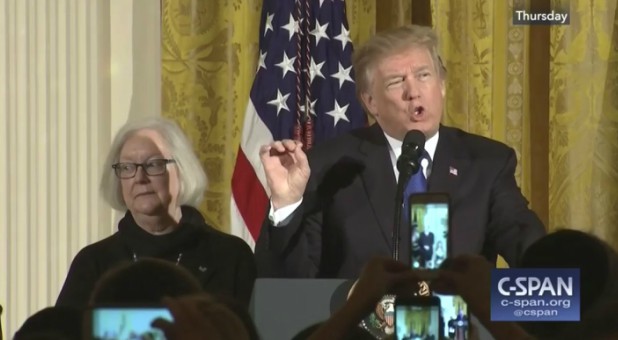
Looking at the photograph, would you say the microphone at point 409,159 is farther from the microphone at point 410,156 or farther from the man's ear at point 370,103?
the man's ear at point 370,103

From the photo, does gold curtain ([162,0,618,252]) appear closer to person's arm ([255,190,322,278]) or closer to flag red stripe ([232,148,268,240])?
flag red stripe ([232,148,268,240])

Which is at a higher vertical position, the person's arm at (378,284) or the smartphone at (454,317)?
the person's arm at (378,284)

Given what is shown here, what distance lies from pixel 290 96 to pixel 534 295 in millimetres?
2443

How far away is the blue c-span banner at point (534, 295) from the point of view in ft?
6.75

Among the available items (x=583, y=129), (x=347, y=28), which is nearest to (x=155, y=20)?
(x=347, y=28)

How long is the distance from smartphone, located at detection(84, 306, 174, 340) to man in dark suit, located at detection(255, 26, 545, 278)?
689 mm

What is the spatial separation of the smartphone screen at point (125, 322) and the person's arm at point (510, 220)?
0.94 meters

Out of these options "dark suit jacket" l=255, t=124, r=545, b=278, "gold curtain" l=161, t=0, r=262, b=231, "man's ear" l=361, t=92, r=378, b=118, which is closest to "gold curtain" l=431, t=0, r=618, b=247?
"gold curtain" l=161, t=0, r=262, b=231

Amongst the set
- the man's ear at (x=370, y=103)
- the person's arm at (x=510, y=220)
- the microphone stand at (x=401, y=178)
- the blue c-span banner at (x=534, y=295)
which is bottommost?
the blue c-span banner at (x=534, y=295)

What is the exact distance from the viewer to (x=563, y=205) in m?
4.71

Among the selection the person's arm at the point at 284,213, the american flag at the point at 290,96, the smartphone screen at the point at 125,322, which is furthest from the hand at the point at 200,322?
the american flag at the point at 290,96

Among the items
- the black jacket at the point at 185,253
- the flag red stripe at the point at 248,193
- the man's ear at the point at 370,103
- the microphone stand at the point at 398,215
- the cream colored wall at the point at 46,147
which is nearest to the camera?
the microphone stand at the point at 398,215

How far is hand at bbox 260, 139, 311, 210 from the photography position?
2.62 metres

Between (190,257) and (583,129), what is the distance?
2239 mm
